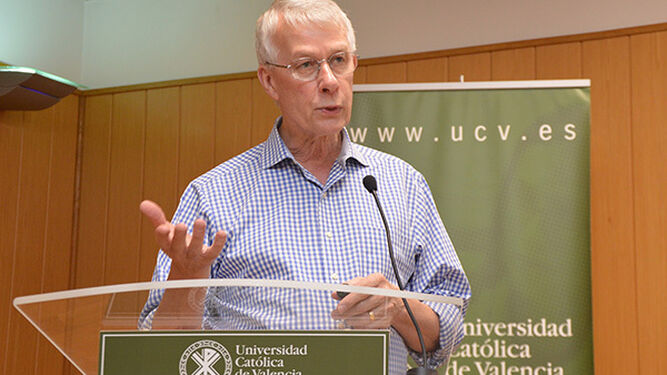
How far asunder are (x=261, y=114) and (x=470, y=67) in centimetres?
119

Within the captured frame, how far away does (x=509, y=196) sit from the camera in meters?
2.72

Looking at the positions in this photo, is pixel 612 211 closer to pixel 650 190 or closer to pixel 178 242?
pixel 650 190

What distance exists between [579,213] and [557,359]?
0.55m

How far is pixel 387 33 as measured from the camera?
3662 mm

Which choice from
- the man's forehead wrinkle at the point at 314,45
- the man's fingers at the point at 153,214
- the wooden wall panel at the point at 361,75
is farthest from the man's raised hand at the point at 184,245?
the wooden wall panel at the point at 361,75

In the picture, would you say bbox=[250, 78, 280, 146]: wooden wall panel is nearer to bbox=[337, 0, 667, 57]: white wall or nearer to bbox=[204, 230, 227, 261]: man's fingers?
bbox=[337, 0, 667, 57]: white wall

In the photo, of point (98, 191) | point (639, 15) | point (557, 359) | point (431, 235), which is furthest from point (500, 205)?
point (98, 191)

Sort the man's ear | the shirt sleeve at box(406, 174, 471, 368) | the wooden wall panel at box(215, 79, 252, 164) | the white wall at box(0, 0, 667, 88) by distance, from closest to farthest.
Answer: the shirt sleeve at box(406, 174, 471, 368) < the man's ear < the white wall at box(0, 0, 667, 88) < the wooden wall panel at box(215, 79, 252, 164)

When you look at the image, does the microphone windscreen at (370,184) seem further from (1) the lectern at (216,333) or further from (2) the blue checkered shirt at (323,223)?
(1) the lectern at (216,333)

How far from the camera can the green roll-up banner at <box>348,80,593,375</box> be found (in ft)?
Answer: 8.57

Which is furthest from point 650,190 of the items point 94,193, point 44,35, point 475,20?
point 44,35

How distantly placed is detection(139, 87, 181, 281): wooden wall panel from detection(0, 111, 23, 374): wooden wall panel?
66 cm

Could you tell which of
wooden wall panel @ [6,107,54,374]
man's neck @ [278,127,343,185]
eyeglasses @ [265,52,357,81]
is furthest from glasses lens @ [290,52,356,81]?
wooden wall panel @ [6,107,54,374]

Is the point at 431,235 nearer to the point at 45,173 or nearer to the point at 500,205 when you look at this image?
the point at 500,205
